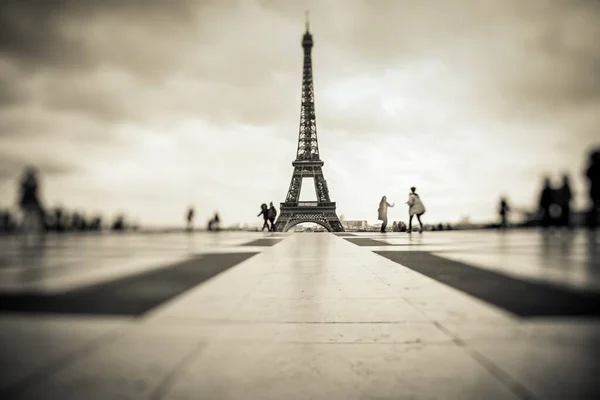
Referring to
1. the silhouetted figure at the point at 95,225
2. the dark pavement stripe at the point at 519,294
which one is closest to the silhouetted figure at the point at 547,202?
the dark pavement stripe at the point at 519,294

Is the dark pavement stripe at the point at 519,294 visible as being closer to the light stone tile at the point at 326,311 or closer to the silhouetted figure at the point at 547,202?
the light stone tile at the point at 326,311

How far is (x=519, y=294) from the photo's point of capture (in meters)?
4.42

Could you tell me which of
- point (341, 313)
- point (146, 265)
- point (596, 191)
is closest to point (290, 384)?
point (341, 313)

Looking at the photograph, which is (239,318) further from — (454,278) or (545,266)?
(545,266)

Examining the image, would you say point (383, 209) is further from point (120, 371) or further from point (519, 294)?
point (120, 371)

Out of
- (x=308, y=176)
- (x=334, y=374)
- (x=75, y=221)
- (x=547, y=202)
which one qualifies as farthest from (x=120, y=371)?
(x=308, y=176)

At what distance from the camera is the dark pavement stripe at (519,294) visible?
143 inches

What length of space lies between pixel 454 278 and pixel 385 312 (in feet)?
8.07

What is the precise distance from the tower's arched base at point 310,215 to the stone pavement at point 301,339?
5094 centimetres

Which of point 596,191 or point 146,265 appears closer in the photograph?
point 146,265

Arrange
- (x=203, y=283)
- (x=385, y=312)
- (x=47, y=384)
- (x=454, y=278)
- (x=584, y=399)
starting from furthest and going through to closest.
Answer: (x=454, y=278) → (x=203, y=283) → (x=385, y=312) → (x=47, y=384) → (x=584, y=399)

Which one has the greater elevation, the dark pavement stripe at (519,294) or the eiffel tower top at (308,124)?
the eiffel tower top at (308,124)

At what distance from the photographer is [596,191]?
39.4ft

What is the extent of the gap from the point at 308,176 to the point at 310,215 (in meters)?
7.68
